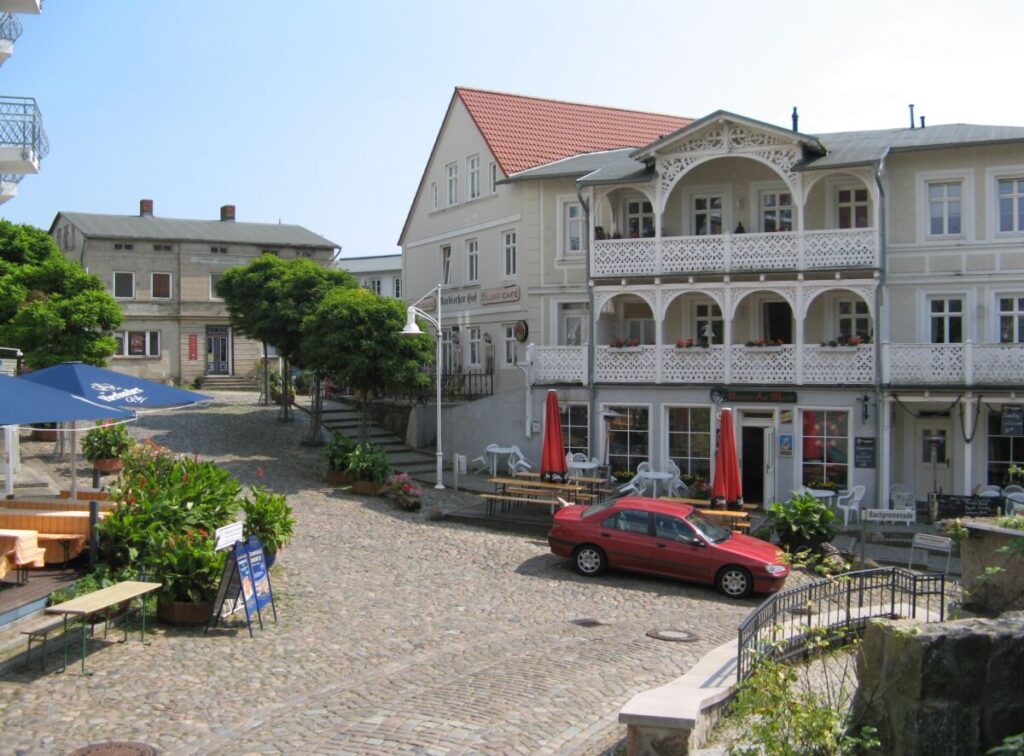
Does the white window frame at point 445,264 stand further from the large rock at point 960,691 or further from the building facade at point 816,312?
the large rock at point 960,691

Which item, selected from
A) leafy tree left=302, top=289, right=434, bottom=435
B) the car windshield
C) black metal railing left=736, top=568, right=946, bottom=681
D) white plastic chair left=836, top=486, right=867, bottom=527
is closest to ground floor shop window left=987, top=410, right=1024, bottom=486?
white plastic chair left=836, top=486, right=867, bottom=527

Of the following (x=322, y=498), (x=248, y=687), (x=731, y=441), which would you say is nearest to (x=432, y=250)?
(x=322, y=498)

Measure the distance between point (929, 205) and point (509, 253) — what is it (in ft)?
38.8

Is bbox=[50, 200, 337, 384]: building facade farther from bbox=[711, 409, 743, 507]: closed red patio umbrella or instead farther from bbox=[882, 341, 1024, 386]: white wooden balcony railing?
bbox=[882, 341, 1024, 386]: white wooden balcony railing

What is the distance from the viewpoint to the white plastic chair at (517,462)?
25.6m

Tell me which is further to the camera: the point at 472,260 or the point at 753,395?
the point at 472,260

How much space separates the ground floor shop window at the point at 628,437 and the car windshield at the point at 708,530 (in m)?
8.82

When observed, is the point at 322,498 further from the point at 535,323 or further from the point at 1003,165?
the point at 1003,165

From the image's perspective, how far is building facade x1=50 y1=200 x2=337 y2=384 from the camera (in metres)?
44.4

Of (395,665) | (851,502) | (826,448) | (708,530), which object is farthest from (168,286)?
(395,665)

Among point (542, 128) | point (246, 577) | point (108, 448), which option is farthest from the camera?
point (542, 128)

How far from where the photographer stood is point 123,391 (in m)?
14.7

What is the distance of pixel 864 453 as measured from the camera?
23031mm

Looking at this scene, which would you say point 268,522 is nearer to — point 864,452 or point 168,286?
point 864,452
